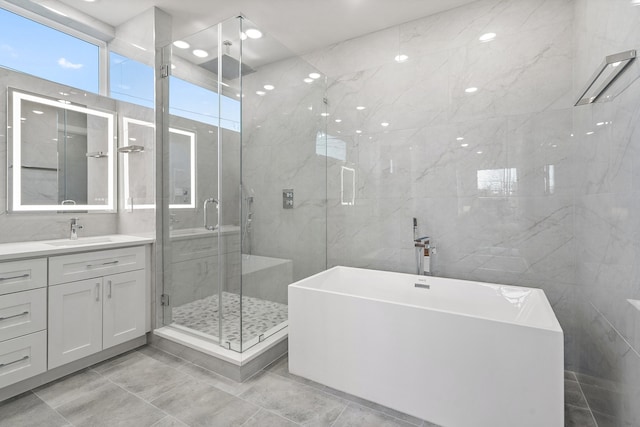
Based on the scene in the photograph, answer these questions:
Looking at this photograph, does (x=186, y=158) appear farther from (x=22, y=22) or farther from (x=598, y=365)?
(x=598, y=365)

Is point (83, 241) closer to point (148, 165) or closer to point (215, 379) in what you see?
point (148, 165)

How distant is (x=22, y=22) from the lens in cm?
244

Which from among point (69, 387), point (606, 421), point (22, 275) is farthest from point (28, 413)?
point (606, 421)

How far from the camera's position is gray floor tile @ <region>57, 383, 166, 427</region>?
5.55ft

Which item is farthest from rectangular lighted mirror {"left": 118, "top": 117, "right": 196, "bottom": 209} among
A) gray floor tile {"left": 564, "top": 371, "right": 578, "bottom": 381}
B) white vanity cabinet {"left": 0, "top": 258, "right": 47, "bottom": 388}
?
gray floor tile {"left": 564, "top": 371, "right": 578, "bottom": 381}

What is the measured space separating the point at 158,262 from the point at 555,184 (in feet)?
10.7

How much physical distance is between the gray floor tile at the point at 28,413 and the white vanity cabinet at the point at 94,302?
0.22 metres

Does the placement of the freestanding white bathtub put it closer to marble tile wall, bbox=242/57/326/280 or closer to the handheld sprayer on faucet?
the handheld sprayer on faucet

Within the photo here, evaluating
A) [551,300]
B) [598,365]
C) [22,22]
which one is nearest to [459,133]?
[551,300]

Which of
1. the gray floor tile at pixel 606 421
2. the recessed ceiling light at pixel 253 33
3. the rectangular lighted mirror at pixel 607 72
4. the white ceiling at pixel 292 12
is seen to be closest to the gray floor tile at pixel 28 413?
the recessed ceiling light at pixel 253 33

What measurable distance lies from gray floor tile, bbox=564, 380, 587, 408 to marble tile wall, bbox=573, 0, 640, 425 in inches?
2.6

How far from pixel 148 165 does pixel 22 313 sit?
1.38 meters

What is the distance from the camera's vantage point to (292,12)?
2656 millimetres

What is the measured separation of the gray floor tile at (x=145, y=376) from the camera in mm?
1988
